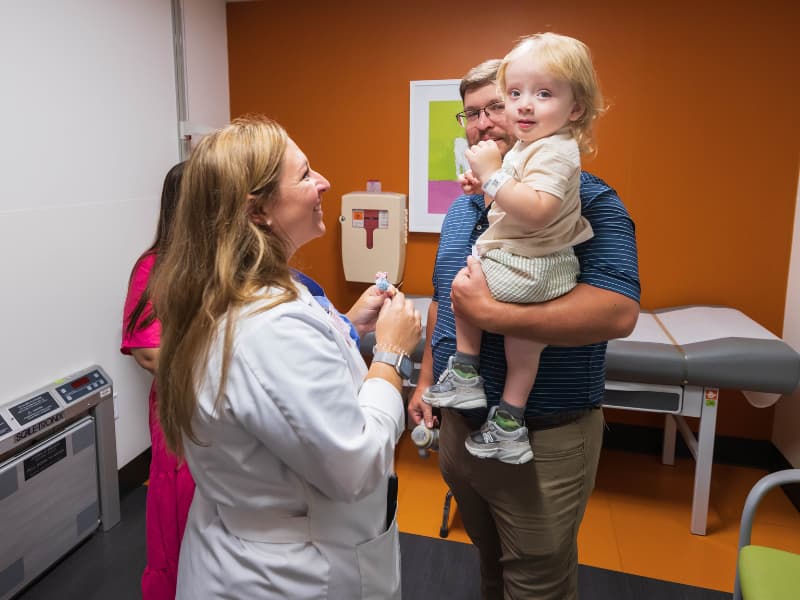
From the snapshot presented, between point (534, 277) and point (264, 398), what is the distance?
0.66m

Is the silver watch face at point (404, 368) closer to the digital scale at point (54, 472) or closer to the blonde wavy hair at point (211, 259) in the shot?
the blonde wavy hair at point (211, 259)

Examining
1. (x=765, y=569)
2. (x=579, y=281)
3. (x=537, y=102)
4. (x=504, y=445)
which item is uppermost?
(x=537, y=102)

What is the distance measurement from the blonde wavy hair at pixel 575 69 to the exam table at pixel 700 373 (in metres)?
1.33

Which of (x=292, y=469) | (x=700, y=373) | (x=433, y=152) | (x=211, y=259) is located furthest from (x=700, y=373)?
(x=211, y=259)

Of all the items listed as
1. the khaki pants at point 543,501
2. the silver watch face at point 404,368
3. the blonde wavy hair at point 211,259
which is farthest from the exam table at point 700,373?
the blonde wavy hair at point 211,259

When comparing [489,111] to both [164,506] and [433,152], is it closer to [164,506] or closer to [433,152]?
[164,506]

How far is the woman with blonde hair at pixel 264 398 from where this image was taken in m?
0.91

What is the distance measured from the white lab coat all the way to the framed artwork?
2.15 m

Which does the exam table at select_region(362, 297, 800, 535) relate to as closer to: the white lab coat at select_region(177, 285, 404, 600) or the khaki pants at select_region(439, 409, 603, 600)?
the khaki pants at select_region(439, 409, 603, 600)

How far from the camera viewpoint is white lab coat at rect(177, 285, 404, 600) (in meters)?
0.90

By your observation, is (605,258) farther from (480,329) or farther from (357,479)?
(357,479)

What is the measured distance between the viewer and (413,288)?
3.40 meters

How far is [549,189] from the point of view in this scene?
1.21 meters

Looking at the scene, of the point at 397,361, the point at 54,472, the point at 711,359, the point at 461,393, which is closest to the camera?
the point at 397,361
